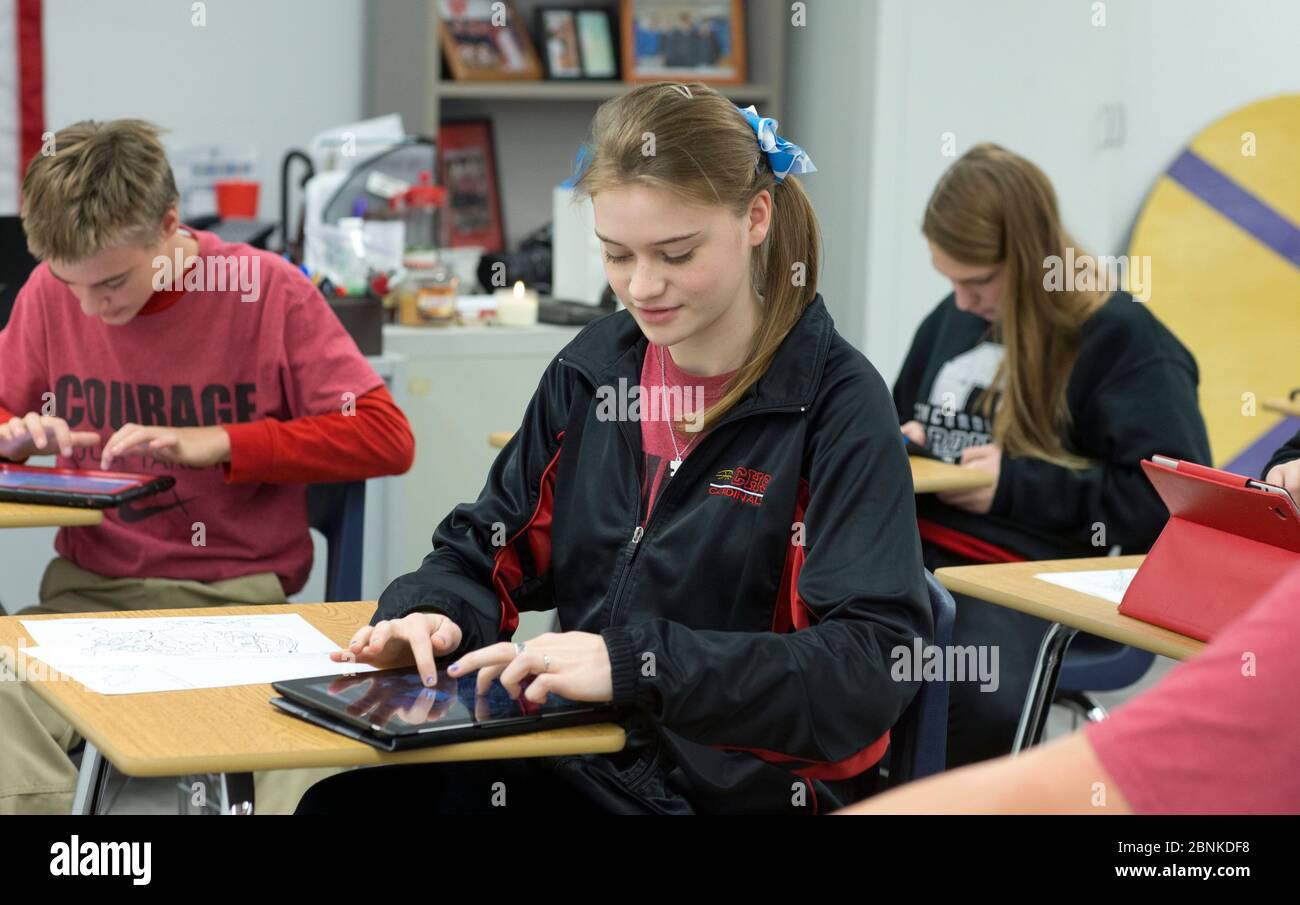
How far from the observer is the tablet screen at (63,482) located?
2018 mm

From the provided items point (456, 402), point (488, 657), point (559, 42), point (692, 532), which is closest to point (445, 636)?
point (488, 657)

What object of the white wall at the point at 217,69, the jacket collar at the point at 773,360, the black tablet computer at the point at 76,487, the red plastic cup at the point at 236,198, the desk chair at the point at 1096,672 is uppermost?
the white wall at the point at 217,69

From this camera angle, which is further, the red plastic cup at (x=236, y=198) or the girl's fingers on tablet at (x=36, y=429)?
the red plastic cup at (x=236, y=198)

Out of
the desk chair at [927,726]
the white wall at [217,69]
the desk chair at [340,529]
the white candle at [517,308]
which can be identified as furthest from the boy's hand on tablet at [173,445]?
the white wall at [217,69]

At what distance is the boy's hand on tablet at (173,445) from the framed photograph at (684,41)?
8.19 feet

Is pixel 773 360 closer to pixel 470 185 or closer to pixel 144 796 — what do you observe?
pixel 144 796

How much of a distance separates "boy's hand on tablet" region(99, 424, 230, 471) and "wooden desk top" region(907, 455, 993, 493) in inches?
40.5

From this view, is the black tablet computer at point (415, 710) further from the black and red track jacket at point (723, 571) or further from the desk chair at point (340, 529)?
the desk chair at point (340, 529)

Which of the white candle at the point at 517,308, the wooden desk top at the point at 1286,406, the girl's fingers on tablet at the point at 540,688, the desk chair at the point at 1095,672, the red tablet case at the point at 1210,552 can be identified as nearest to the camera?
the girl's fingers on tablet at the point at 540,688

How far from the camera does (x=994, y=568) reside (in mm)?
1959

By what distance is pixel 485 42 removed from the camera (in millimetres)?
4258

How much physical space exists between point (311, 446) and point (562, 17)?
2498 millimetres

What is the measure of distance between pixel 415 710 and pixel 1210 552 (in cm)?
91

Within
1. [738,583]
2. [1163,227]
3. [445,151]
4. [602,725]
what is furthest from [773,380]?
[1163,227]
